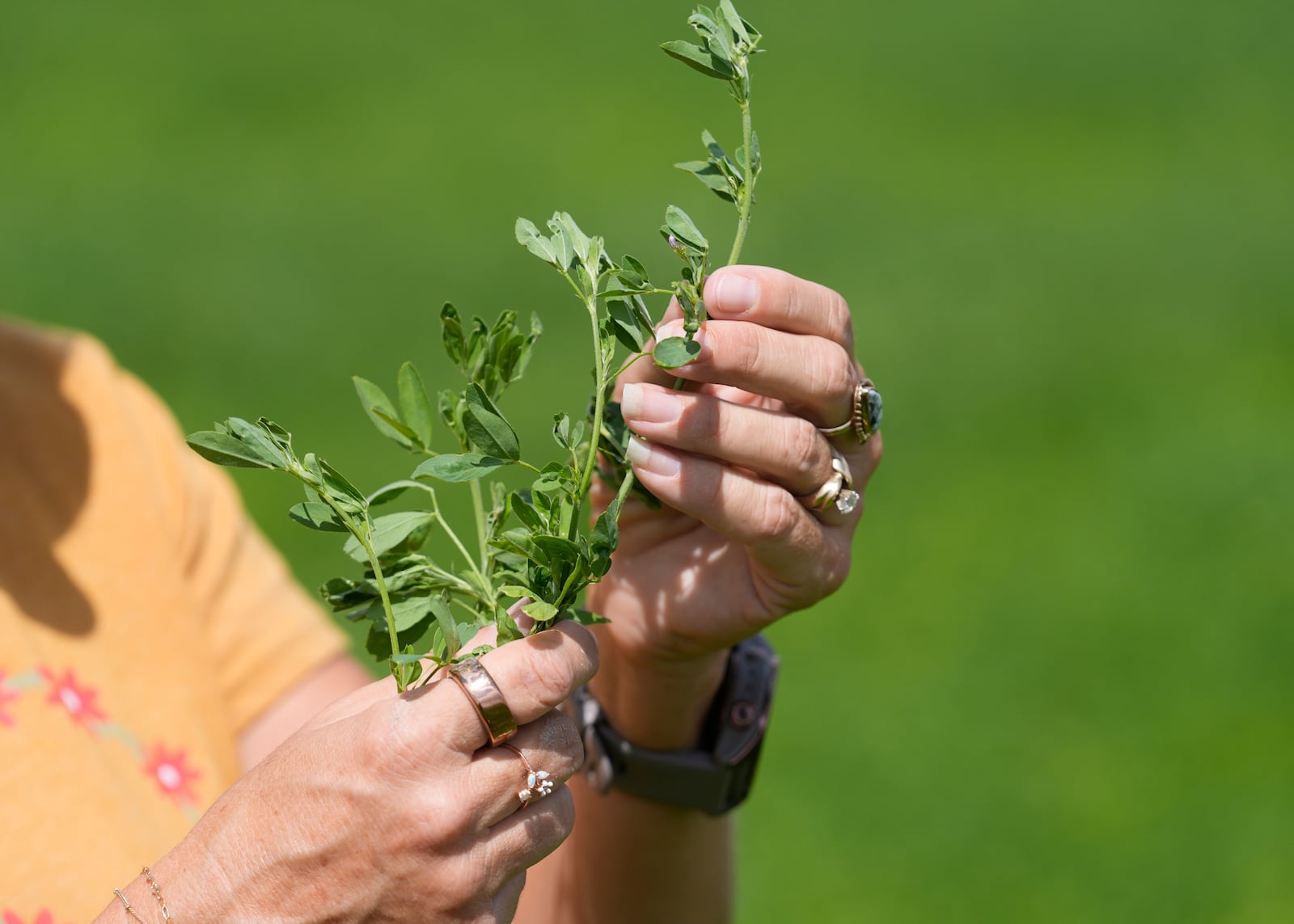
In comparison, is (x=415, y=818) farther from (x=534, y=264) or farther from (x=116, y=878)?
(x=534, y=264)

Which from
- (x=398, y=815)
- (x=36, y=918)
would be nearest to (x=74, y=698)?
(x=36, y=918)

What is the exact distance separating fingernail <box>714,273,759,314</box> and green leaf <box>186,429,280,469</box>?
45 cm

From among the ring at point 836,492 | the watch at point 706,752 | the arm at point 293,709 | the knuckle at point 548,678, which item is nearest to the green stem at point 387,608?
the knuckle at point 548,678

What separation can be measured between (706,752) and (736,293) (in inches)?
28.0

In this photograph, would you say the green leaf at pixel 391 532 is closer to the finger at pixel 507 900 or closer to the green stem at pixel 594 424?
the green stem at pixel 594 424

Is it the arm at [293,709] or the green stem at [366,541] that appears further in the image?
the arm at [293,709]

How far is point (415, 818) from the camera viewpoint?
1176 mm

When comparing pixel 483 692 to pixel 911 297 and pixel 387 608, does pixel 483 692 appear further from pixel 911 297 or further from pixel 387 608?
pixel 911 297

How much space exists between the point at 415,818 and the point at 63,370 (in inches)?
42.0

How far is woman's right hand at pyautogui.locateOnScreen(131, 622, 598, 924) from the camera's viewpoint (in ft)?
3.80

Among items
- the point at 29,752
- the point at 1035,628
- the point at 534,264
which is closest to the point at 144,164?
the point at 534,264

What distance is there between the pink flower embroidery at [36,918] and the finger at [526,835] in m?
0.54

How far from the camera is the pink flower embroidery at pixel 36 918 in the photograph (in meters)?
1.39

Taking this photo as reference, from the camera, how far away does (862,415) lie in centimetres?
142
